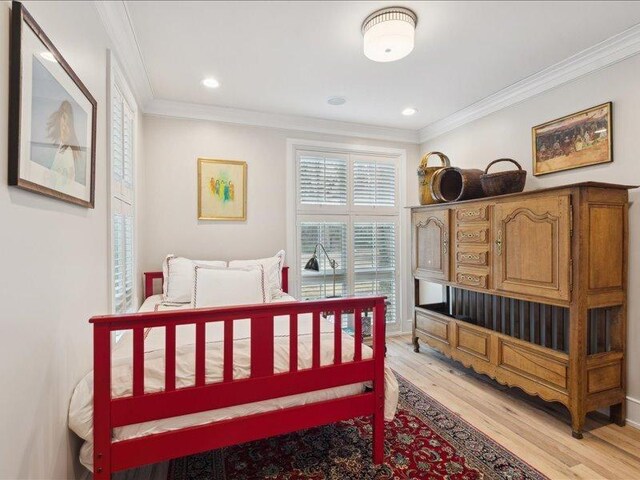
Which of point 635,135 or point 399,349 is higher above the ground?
point 635,135

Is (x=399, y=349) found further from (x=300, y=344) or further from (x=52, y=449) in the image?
(x=52, y=449)

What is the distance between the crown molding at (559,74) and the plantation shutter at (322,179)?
130 centimetres

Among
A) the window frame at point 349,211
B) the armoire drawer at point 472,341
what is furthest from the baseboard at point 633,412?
the window frame at point 349,211

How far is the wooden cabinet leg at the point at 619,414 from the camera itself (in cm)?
218

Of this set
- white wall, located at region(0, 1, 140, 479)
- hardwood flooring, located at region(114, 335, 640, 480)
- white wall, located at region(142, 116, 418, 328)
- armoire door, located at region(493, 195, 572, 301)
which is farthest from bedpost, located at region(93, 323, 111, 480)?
armoire door, located at region(493, 195, 572, 301)

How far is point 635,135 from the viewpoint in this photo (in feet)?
7.21

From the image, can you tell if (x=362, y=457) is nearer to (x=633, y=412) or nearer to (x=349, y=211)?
(x=633, y=412)

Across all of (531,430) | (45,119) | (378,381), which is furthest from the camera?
(531,430)

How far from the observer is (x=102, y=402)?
136cm

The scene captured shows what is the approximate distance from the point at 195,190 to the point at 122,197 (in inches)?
40.2

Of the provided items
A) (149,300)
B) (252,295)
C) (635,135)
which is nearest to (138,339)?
(252,295)

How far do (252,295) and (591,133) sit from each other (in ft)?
9.04

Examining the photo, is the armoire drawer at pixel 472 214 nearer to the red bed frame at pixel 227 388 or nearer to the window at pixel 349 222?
the window at pixel 349 222

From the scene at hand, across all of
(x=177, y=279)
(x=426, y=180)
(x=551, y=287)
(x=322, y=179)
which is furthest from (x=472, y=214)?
(x=177, y=279)
